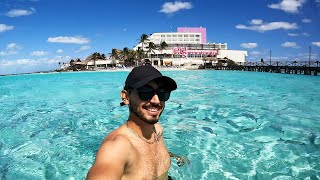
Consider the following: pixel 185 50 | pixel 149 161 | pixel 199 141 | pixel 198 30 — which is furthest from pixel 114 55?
pixel 149 161

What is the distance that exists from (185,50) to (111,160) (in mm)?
103624

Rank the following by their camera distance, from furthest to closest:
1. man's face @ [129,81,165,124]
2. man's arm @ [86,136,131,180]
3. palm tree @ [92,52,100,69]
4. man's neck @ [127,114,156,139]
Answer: palm tree @ [92,52,100,69] < man's neck @ [127,114,156,139] < man's face @ [129,81,165,124] < man's arm @ [86,136,131,180]

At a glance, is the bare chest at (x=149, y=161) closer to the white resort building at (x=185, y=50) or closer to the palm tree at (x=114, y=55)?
the white resort building at (x=185, y=50)

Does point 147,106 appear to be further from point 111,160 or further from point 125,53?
point 125,53

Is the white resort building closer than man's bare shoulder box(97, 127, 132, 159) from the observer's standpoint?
No

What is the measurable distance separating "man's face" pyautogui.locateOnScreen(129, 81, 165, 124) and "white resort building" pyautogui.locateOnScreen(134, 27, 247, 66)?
94168 millimetres

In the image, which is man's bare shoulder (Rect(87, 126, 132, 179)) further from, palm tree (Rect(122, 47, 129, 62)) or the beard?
palm tree (Rect(122, 47, 129, 62))

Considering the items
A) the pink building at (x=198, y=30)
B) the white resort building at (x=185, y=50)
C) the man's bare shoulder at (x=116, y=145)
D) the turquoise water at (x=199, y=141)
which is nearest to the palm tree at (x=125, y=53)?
the white resort building at (x=185, y=50)

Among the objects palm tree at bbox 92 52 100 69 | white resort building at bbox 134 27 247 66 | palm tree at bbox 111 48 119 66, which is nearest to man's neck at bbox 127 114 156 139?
white resort building at bbox 134 27 247 66

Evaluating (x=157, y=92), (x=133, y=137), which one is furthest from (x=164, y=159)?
(x=157, y=92)

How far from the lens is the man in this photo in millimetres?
2154

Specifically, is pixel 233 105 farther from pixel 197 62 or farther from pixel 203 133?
pixel 197 62

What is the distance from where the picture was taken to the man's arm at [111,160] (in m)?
2.07

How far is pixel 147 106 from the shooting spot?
2.52 metres
